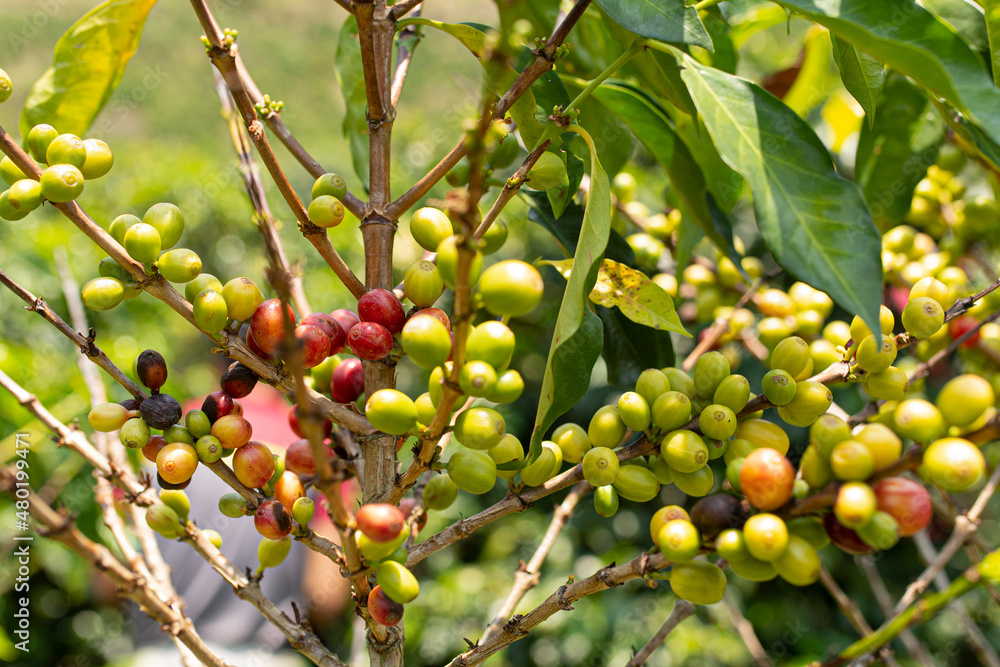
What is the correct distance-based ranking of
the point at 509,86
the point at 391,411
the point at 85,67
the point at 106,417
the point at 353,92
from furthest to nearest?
the point at 353,92 → the point at 85,67 → the point at 509,86 → the point at 106,417 → the point at 391,411

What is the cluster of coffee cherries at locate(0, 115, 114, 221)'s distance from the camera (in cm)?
60

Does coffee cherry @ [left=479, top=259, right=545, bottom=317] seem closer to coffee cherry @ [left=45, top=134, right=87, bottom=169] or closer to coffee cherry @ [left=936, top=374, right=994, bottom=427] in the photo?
coffee cherry @ [left=936, top=374, right=994, bottom=427]

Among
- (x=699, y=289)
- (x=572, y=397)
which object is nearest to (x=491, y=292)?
(x=572, y=397)

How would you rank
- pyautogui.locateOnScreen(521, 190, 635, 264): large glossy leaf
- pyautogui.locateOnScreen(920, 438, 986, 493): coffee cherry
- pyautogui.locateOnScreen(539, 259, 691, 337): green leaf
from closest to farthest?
pyautogui.locateOnScreen(920, 438, 986, 493): coffee cherry < pyautogui.locateOnScreen(539, 259, 691, 337): green leaf < pyautogui.locateOnScreen(521, 190, 635, 264): large glossy leaf

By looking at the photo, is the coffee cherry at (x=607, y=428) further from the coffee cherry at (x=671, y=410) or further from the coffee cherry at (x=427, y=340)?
the coffee cherry at (x=427, y=340)

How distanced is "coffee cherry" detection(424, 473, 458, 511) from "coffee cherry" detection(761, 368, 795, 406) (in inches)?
12.3

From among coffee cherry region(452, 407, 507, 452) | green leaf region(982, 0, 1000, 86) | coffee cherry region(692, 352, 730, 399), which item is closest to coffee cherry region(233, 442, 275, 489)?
coffee cherry region(452, 407, 507, 452)

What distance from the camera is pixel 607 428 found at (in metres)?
0.67

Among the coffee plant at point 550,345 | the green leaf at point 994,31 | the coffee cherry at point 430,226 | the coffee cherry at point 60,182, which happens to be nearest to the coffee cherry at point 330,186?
the coffee plant at point 550,345

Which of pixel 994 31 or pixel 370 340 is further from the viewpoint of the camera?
pixel 994 31

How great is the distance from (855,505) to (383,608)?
0.37 metres

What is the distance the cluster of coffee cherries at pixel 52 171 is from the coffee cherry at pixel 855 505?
0.65 m

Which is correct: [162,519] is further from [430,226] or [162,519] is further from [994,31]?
[994,31]

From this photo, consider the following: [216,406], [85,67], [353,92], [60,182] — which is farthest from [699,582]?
[85,67]
